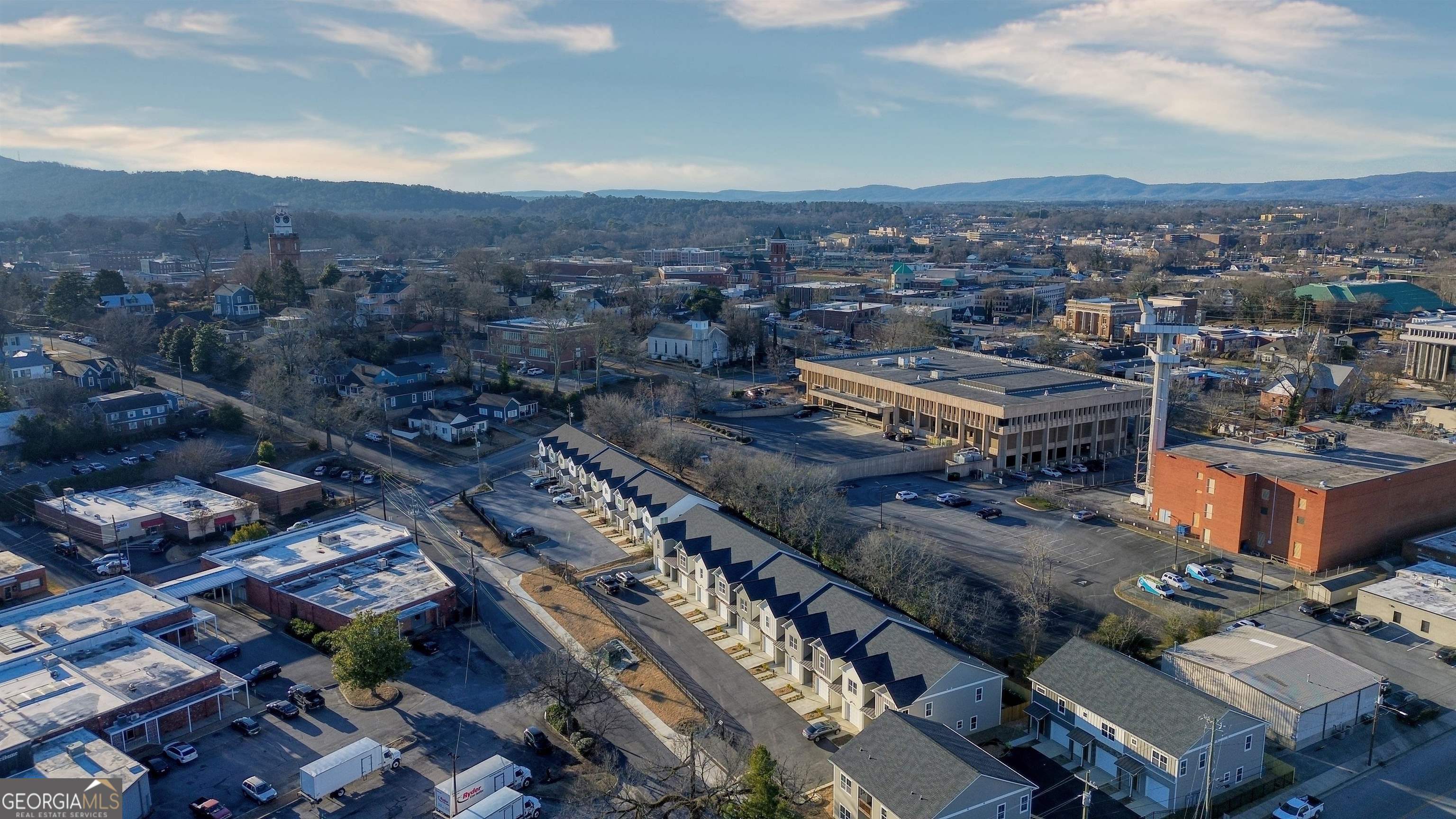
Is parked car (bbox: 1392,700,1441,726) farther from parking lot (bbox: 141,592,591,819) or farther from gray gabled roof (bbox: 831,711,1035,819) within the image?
parking lot (bbox: 141,592,591,819)

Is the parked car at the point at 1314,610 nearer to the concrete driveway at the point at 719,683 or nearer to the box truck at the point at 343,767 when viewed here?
the concrete driveway at the point at 719,683

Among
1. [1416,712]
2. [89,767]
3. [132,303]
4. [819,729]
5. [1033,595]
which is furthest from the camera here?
[132,303]

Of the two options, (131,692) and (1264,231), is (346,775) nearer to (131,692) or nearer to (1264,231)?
(131,692)

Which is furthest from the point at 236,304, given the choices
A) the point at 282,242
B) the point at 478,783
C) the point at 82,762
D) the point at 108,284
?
the point at 478,783

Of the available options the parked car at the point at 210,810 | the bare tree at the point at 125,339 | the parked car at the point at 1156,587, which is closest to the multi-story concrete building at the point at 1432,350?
the parked car at the point at 1156,587

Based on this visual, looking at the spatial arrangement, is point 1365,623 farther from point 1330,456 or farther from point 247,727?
point 247,727

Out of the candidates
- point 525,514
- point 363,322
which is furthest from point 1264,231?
point 525,514
